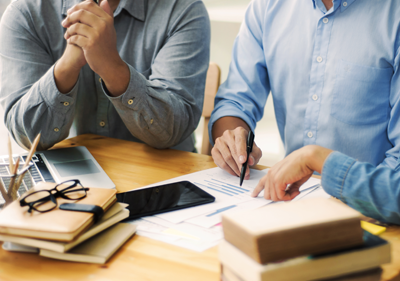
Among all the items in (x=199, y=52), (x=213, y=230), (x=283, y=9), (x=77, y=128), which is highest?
(x=283, y=9)

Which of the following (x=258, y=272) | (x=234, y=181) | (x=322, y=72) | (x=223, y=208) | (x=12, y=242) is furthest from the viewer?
(x=322, y=72)

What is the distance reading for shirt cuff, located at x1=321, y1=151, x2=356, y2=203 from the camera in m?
0.67

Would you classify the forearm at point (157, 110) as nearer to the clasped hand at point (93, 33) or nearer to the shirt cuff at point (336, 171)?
the clasped hand at point (93, 33)

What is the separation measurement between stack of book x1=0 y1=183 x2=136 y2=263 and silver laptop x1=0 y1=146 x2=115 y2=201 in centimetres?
20

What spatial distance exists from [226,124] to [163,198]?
1.44ft

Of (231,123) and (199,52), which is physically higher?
(199,52)

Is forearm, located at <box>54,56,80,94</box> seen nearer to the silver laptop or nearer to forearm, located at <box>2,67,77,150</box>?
forearm, located at <box>2,67,77,150</box>

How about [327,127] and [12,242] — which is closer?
[12,242]

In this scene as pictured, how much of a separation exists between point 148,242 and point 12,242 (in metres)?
0.21

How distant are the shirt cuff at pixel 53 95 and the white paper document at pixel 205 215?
0.41m

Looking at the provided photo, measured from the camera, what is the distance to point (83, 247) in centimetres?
53

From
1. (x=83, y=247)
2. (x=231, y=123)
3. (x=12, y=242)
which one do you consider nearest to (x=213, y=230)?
(x=83, y=247)

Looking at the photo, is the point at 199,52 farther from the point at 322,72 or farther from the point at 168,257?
the point at 168,257

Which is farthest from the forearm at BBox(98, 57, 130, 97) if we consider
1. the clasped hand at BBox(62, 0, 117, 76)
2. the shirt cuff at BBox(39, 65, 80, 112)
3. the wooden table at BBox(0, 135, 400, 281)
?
the wooden table at BBox(0, 135, 400, 281)
